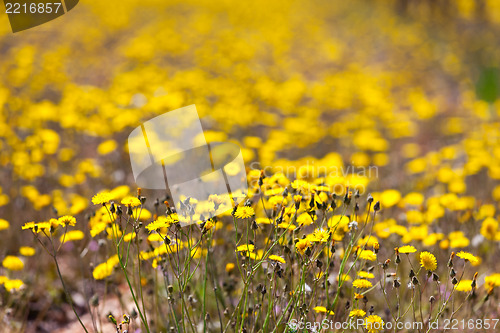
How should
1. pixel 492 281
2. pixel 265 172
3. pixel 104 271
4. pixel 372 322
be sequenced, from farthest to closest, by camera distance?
1. pixel 265 172
2. pixel 104 271
3. pixel 492 281
4. pixel 372 322

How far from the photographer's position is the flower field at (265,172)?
95.2 inches

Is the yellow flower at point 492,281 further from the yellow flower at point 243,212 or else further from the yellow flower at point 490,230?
the yellow flower at point 243,212

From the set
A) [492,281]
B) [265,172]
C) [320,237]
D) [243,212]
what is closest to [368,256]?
[320,237]

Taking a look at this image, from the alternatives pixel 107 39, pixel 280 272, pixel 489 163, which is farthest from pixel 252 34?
pixel 280 272

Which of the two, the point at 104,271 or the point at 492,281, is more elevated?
the point at 104,271

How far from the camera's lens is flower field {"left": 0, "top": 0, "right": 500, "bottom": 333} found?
2.42m

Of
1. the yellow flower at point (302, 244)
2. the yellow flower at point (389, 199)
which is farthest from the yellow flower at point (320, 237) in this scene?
the yellow flower at point (389, 199)

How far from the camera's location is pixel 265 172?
4215mm

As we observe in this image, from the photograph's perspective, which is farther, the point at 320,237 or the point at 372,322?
the point at 372,322

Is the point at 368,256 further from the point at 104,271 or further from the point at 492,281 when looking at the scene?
the point at 104,271

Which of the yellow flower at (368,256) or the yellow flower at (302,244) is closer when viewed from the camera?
the yellow flower at (302,244)

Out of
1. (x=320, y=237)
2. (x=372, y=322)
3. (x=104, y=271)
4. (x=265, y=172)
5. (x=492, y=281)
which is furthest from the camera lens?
(x=265, y=172)

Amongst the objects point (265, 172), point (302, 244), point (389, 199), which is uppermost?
point (302, 244)

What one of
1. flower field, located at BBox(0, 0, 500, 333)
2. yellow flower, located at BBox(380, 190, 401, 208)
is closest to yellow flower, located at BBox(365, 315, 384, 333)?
flower field, located at BBox(0, 0, 500, 333)
